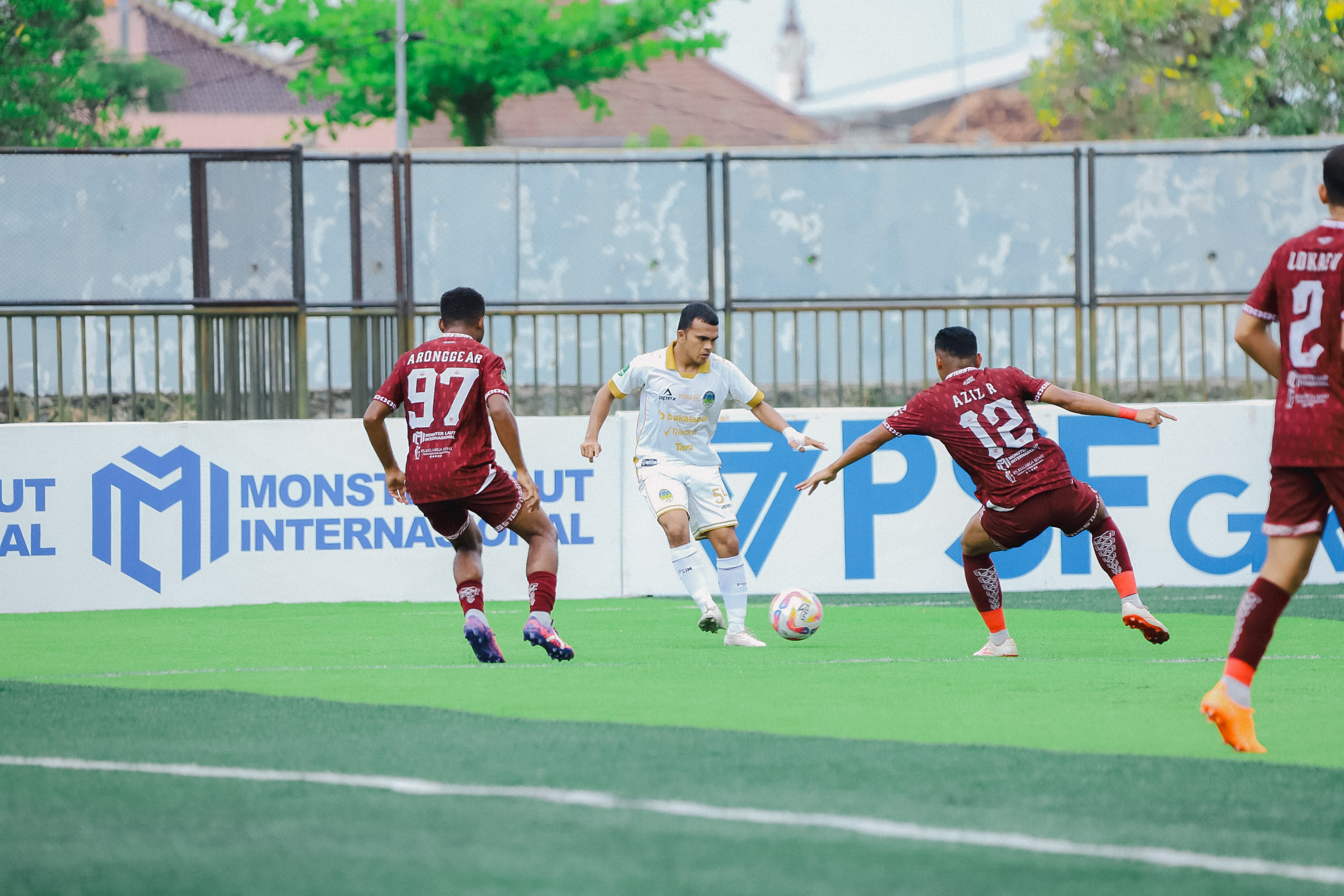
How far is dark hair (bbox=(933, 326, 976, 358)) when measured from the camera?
28.7 ft

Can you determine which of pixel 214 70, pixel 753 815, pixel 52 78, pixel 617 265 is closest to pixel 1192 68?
pixel 617 265

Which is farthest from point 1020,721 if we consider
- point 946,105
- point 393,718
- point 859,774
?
point 946,105

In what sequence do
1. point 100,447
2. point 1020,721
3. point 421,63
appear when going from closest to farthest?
point 1020,721 → point 100,447 → point 421,63

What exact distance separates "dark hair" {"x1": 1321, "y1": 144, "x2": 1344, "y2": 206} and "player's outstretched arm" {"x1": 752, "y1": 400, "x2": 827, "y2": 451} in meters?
4.23

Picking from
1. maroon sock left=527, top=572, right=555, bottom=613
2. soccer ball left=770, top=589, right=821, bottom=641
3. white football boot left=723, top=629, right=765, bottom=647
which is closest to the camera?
maroon sock left=527, top=572, right=555, bottom=613

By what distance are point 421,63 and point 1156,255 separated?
2501 centimetres

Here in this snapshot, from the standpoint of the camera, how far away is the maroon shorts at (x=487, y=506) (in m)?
8.38

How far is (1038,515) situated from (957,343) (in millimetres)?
971

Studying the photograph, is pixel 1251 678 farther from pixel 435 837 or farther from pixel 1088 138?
pixel 1088 138

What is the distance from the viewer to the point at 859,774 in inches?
199

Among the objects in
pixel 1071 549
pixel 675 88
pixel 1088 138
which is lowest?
pixel 1071 549

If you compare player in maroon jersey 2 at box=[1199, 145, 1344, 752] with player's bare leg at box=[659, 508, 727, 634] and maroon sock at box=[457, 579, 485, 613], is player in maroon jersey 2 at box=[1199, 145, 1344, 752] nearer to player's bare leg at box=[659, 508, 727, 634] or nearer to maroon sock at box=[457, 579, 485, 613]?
maroon sock at box=[457, 579, 485, 613]

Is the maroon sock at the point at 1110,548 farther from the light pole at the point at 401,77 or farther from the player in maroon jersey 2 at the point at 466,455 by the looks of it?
the light pole at the point at 401,77

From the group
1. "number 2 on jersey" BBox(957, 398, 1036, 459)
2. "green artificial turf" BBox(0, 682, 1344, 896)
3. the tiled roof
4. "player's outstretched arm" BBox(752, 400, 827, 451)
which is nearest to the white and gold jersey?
"player's outstretched arm" BBox(752, 400, 827, 451)
